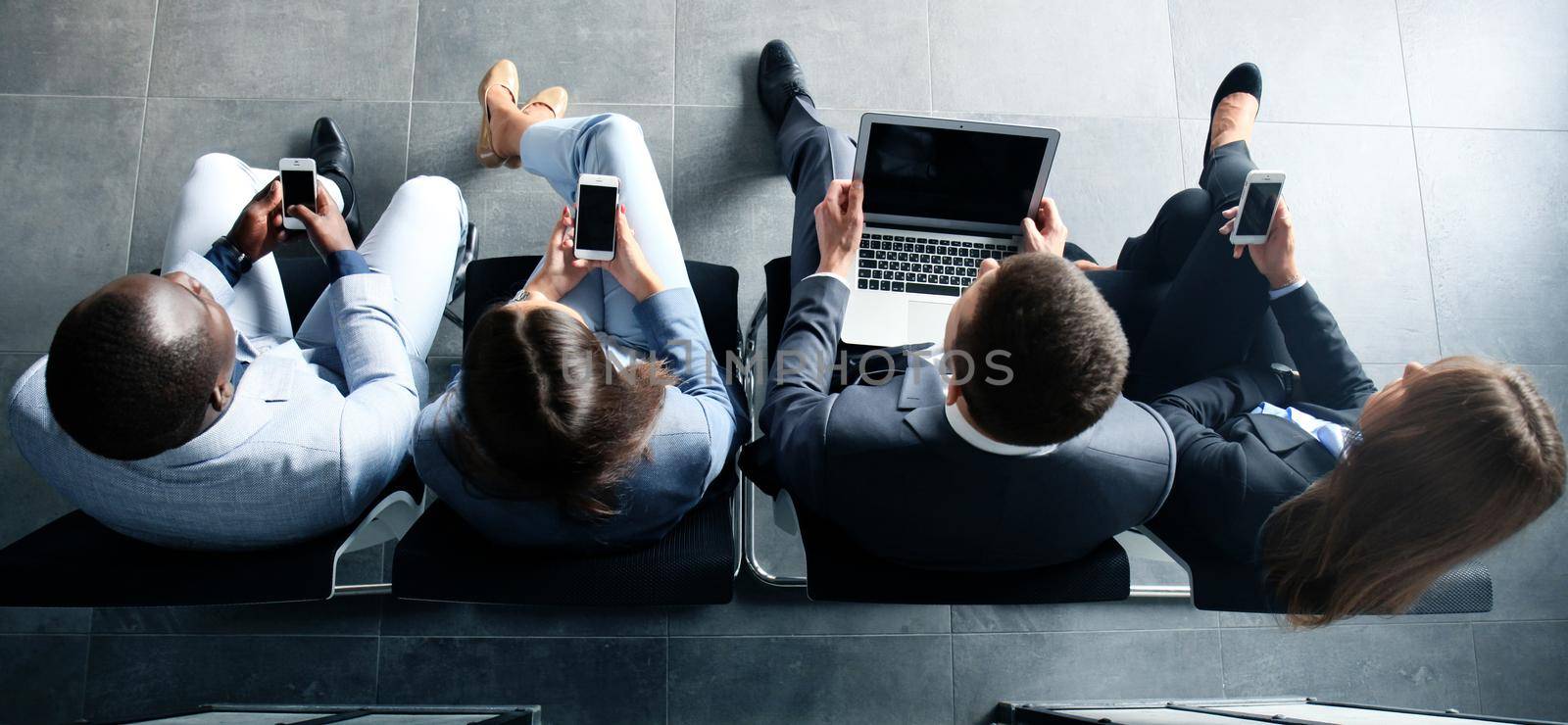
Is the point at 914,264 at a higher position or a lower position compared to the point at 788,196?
lower

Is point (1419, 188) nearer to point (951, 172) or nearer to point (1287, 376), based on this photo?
point (1287, 376)

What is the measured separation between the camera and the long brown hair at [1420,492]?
1.21 meters

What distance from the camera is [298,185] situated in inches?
67.4

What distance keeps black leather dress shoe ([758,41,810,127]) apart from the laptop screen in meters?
0.70

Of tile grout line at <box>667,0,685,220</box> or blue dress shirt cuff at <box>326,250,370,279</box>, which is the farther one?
tile grout line at <box>667,0,685,220</box>

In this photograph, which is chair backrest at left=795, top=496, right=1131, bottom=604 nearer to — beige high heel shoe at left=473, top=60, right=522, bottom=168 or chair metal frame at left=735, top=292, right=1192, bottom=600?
chair metal frame at left=735, top=292, right=1192, bottom=600

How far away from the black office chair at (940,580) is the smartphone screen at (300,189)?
1220mm

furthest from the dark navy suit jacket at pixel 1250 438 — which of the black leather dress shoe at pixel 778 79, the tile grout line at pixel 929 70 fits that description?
the black leather dress shoe at pixel 778 79

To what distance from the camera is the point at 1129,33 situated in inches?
98.5

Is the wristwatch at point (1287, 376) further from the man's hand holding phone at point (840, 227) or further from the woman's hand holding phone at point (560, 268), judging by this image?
the woman's hand holding phone at point (560, 268)

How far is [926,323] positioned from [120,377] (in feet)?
4.38

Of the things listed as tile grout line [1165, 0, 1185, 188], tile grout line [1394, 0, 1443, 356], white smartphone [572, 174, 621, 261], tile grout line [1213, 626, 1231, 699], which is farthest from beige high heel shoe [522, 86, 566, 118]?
tile grout line [1394, 0, 1443, 356]

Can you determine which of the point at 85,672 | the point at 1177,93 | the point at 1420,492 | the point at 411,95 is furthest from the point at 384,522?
the point at 1177,93

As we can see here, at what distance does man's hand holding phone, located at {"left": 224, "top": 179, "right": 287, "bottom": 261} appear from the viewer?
1.68m
